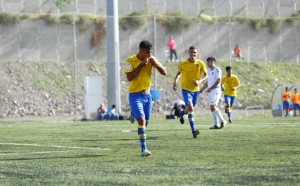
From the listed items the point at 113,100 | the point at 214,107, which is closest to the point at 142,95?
the point at 214,107

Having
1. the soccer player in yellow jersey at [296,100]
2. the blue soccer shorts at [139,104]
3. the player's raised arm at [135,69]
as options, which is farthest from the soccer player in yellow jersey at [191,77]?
the soccer player in yellow jersey at [296,100]

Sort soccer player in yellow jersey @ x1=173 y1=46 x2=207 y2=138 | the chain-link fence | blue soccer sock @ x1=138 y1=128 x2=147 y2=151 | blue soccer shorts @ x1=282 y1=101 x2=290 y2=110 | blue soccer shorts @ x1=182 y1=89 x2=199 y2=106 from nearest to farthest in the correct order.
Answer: blue soccer sock @ x1=138 y1=128 x2=147 y2=151 → blue soccer shorts @ x1=182 y1=89 x2=199 y2=106 → soccer player in yellow jersey @ x1=173 y1=46 x2=207 y2=138 → blue soccer shorts @ x1=282 y1=101 x2=290 y2=110 → the chain-link fence

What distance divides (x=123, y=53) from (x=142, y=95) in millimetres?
35775

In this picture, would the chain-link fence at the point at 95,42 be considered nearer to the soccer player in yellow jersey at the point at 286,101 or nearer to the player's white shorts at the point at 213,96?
the soccer player in yellow jersey at the point at 286,101

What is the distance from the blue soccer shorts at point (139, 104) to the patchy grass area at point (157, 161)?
2.33 feet

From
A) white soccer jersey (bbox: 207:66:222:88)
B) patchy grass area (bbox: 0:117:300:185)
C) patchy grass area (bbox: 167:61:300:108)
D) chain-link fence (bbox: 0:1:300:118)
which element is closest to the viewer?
patchy grass area (bbox: 0:117:300:185)

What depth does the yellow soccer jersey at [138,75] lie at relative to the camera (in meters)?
17.5

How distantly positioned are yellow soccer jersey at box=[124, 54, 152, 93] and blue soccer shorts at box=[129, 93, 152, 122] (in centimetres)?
12

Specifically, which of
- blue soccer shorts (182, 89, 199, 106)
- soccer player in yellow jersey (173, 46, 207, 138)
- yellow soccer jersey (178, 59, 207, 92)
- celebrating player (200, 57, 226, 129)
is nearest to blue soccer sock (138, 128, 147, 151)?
blue soccer shorts (182, 89, 199, 106)

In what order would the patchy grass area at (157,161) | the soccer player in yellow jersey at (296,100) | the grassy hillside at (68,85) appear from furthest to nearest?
the grassy hillside at (68,85), the soccer player in yellow jersey at (296,100), the patchy grass area at (157,161)

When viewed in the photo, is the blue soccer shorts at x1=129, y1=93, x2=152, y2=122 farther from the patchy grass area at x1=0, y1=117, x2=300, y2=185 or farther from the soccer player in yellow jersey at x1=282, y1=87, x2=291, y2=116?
the soccer player in yellow jersey at x1=282, y1=87, x2=291, y2=116

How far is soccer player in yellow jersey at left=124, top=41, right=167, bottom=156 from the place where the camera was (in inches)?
682

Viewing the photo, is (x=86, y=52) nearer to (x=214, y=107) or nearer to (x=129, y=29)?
(x=129, y=29)

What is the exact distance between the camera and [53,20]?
53562mm
